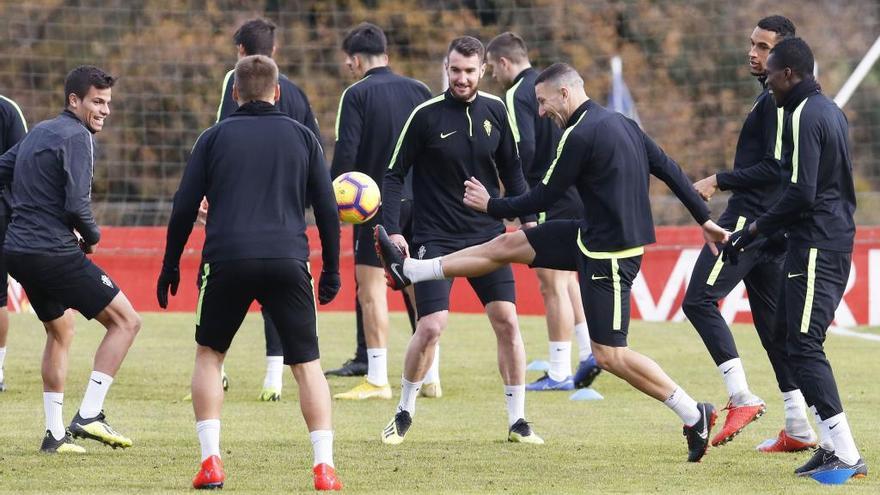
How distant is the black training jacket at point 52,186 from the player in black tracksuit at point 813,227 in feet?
12.0

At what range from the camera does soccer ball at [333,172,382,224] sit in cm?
1034

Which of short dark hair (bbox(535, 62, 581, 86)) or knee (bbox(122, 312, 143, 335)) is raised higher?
short dark hair (bbox(535, 62, 581, 86))

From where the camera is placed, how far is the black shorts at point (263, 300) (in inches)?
285

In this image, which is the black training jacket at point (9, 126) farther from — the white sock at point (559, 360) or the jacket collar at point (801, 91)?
the jacket collar at point (801, 91)

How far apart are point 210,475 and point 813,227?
3.26 metres

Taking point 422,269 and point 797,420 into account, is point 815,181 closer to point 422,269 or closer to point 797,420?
point 797,420

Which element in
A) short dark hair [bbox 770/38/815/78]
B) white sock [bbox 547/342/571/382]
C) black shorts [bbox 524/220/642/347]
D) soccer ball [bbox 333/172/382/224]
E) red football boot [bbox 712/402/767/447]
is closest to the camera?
short dark hair [bbox 770/38/815/78]

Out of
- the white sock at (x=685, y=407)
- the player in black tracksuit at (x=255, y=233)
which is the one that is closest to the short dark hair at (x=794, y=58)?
the white sock at (x=685, y=407)

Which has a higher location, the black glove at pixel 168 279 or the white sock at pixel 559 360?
the black glove at pixel 168 279

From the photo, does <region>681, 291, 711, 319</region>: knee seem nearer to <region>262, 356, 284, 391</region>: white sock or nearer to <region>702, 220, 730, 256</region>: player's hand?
<region>702, 220, 730, 256</region>: player's hand

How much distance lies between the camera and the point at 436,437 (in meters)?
9.45

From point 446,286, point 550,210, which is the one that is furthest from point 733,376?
point 550,210

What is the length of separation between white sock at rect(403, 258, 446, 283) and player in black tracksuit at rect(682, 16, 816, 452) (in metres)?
1.51

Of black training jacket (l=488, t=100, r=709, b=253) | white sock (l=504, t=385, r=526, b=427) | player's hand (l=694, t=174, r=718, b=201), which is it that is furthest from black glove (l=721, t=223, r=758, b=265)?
white sock (l=504, t=385, r=526, b=427)
